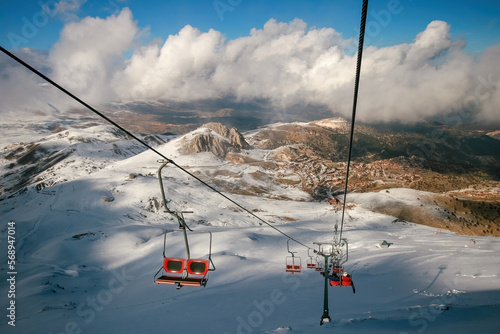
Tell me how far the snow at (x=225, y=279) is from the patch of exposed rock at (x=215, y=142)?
68.1m

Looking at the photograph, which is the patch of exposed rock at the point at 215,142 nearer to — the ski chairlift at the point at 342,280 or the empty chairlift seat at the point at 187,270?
the ski chairlift at the point at 342,280

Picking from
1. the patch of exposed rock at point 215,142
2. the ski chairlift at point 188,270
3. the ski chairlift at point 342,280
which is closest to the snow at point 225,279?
the ski chairlift at point 342,280

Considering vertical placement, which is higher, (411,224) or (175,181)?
(175,181)

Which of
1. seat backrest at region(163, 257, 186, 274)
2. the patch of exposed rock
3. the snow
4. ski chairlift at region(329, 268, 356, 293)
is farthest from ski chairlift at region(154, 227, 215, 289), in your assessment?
the patch of exposed rock

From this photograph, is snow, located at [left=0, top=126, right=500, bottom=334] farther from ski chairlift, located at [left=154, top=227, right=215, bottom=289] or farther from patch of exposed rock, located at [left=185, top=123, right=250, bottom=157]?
patch of exposed rock, located at [left=185, top=123, right=250, bottom=157]

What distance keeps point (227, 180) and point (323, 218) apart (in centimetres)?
4097

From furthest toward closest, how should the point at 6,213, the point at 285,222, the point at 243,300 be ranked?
the point at 285,222
the point at 6,213
the point at 243,300

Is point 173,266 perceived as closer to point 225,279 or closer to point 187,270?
point 187,270

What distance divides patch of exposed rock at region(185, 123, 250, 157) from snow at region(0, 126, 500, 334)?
223 feet

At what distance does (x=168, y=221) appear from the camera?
56781 millimetres

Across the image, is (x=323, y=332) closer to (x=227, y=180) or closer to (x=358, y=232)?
(x=358, y=232)

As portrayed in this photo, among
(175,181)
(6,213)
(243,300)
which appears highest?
(175,181)

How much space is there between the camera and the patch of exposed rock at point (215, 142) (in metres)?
128

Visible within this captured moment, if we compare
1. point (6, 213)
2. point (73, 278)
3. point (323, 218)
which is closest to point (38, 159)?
point (6, 213)
